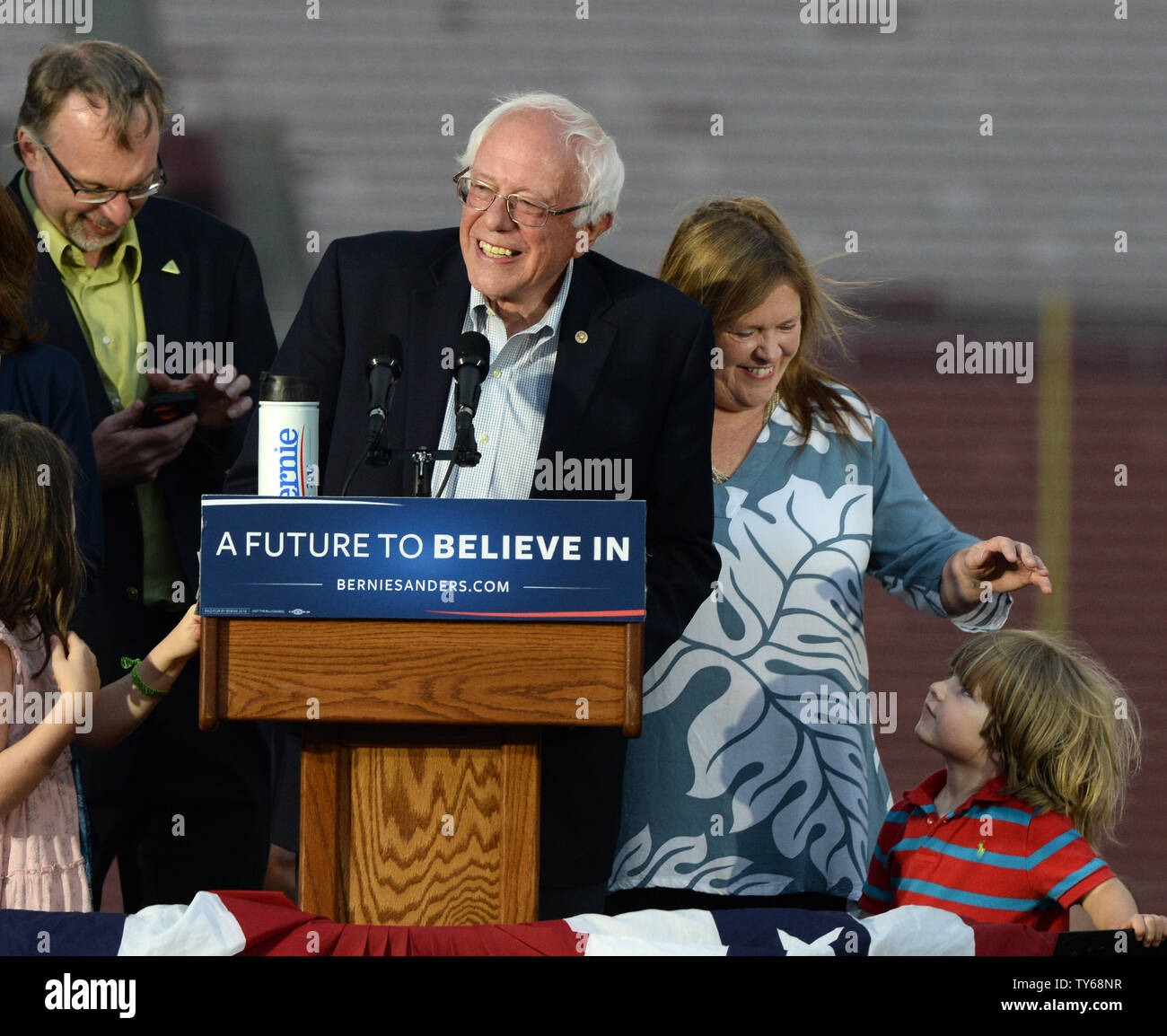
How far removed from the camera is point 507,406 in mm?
2930

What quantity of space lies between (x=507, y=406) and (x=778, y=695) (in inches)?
36.3

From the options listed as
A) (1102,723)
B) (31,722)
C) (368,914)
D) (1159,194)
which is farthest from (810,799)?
(1159,194)

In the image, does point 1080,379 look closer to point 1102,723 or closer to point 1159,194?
point 1159,194

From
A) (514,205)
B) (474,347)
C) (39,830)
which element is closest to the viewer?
(474,347)

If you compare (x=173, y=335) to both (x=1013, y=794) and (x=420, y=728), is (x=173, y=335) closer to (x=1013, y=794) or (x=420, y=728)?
(x=420, y=728)

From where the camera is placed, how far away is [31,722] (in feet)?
9.04

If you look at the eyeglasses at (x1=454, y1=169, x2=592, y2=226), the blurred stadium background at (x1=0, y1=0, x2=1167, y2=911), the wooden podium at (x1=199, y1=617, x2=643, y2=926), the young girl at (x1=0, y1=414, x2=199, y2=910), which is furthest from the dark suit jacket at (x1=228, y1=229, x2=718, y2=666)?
the blurred stadium background at (x1=0, y1=0, x2=1167, y2=911)

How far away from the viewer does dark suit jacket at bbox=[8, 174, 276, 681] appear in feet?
11.3

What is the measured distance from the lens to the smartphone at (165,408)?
335cm

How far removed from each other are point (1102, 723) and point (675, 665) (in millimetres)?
876

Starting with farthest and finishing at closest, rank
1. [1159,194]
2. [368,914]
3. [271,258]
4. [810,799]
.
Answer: [1159,194] → [271,258] → [810,799] → [368,914]

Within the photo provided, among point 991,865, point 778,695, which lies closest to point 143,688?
point 778,695

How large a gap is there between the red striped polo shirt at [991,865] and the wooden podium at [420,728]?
3.06ft

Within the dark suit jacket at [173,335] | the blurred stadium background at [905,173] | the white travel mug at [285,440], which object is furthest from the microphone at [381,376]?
the blurred stadium background at [905,173]
